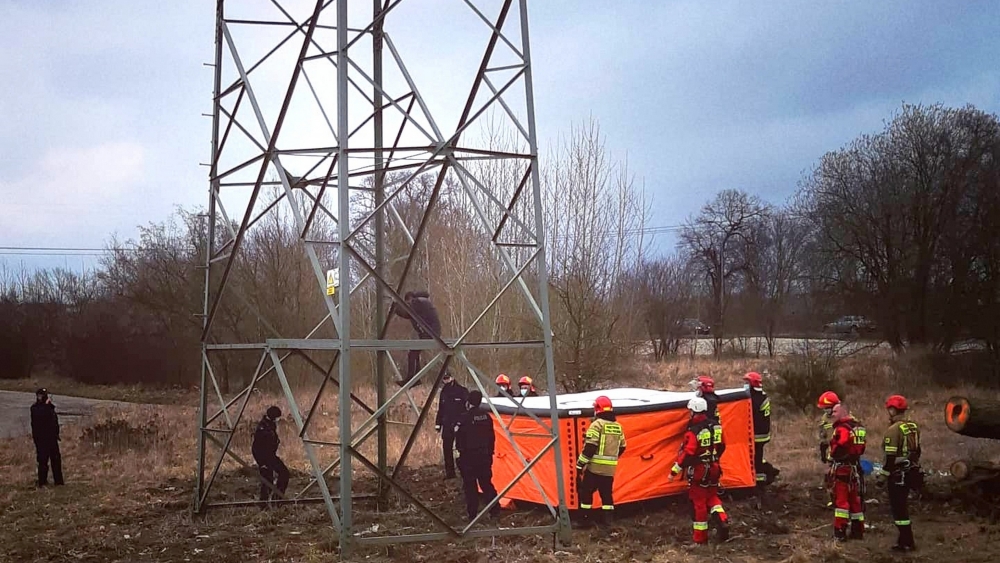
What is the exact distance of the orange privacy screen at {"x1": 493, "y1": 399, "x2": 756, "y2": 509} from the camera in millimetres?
10867

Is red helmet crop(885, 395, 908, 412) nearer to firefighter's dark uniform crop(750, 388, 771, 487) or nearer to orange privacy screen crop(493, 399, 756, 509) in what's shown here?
orange privacy screen crop(493, 399, 756, 509)

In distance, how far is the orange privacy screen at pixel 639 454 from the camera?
10867 millimetres

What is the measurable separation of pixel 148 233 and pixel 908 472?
3585 cm

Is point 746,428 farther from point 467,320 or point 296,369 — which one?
point 296,369

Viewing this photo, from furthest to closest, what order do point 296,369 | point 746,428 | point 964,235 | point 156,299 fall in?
point 156,299 < point 296,369 < point 964,235 < point 746,428

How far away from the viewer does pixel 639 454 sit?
11.0 metres

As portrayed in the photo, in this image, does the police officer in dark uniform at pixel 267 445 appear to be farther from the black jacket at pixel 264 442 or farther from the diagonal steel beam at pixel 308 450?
the diagonal steel beam at pixel 308 450

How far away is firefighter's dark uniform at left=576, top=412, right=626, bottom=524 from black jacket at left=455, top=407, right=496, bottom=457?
1247mm

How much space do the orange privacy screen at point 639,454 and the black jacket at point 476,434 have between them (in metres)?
0.24

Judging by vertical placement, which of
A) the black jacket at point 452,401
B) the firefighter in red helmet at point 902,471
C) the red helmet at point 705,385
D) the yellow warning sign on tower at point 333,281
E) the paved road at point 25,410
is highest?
the yellow warning sign on tower at point 333,281

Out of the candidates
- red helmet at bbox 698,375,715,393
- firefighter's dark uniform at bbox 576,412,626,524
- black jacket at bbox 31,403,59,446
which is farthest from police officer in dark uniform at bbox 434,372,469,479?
black jacket at bbox 31,403,59,446

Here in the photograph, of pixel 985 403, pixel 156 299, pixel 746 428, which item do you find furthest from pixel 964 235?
pixel 156 299

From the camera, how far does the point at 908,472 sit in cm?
962

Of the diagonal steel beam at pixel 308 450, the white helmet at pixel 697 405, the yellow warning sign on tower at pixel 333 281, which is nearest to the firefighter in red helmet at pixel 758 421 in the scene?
the white helmet at pixel 697 405
